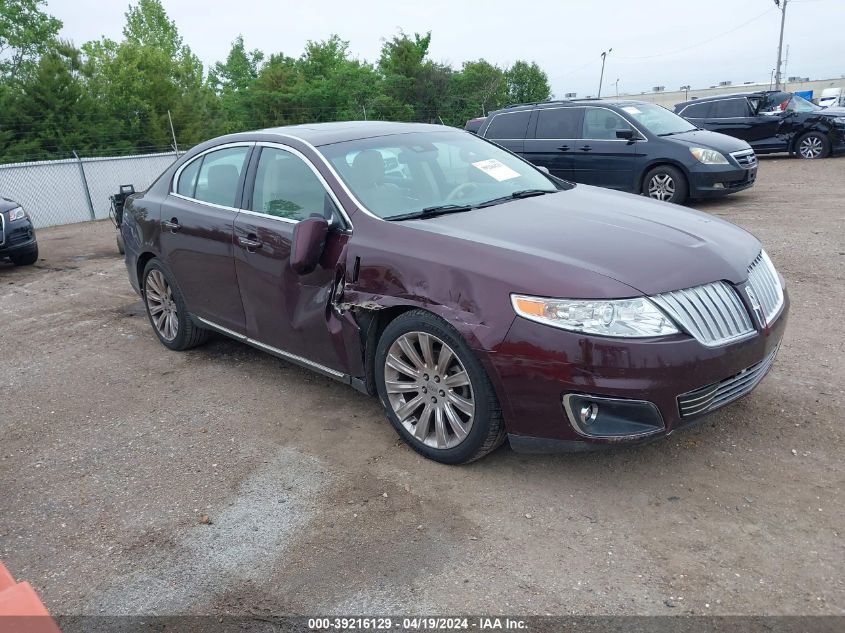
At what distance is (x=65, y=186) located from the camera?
16.6m

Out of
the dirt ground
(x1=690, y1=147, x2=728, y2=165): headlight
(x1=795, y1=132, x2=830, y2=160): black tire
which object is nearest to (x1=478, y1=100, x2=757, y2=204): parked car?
(x1=690, y1=147, x2=728, y2=165): headlight

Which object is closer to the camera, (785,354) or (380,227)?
(380,227)

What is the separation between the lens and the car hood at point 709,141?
10875 mm

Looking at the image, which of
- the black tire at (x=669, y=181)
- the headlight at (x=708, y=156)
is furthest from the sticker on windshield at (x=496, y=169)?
the headlight at (x=708, y=156)

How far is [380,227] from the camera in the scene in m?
3.83

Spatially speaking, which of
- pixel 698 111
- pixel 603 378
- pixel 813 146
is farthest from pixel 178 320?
pixel 813 146

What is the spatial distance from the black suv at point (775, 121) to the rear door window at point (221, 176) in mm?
14415

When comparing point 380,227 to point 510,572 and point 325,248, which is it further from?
point 510,572

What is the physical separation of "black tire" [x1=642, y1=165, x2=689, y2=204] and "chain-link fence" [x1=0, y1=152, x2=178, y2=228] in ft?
41.5

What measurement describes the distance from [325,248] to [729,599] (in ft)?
8.29

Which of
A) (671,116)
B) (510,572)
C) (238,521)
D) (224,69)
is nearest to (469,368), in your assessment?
(510,572)

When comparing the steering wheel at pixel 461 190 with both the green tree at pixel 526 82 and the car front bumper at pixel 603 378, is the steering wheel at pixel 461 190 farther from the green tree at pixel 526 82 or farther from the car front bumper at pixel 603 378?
the green tree at pixel 526 82

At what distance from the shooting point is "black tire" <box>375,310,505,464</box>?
3.35 meters

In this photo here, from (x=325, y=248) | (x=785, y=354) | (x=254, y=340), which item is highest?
(x=325, y=248)
